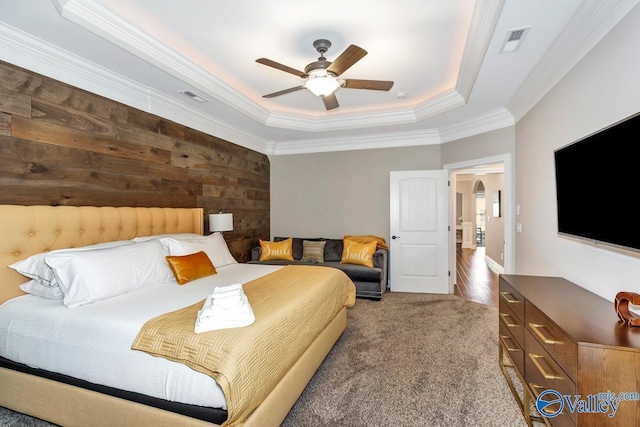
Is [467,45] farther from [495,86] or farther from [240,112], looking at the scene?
[240,112]

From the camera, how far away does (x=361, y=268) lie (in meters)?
4.41

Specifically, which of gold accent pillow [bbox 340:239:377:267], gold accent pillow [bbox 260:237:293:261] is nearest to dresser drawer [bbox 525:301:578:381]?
gold accent pillow [bbox 340:239:377:267]

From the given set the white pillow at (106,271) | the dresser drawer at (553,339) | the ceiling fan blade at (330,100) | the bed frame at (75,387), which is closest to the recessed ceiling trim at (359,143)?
the ceiling fan blade at (330,100)

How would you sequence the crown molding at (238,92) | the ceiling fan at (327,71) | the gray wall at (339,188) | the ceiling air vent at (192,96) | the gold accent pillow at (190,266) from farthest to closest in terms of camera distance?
the gray wall at (339,188) → the ceiling air vent at (192,96) → the gold accent pillow at (190,266) → the ceiling fan at (327,71) → the crown molding at (238,92)

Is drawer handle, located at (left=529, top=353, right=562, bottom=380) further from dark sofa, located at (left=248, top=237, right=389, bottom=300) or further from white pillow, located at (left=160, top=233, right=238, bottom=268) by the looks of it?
white pillow, located at (left=160, top=233, right=238, bottom=268)

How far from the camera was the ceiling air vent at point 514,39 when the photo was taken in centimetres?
216

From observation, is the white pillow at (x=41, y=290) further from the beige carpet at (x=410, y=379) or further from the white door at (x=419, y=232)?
the white door at (x=419, y=232)

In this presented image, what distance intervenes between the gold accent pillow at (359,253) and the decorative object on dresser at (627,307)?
3.17 m

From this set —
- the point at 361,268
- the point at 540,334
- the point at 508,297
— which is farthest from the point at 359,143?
the point at 540,334

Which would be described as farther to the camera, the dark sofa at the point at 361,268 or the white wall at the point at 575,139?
the dark sofa at the point at 361,268

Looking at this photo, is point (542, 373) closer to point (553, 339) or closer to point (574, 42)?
point (553, 339)

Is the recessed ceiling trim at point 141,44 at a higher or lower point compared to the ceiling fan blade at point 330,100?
higher

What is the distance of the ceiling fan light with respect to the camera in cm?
258

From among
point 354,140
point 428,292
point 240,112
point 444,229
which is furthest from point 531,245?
point 240,112
